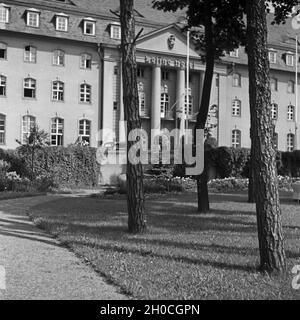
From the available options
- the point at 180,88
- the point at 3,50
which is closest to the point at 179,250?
the point at 3,50

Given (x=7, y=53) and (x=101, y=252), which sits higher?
(x=7, y=53)

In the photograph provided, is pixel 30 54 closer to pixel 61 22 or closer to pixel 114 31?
pixel 61 22

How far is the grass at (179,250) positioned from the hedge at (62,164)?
1791cm

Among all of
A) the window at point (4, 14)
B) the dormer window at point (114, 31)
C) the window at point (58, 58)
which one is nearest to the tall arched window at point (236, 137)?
the dormer window at point (114, 31)

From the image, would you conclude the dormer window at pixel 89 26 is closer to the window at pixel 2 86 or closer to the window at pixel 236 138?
the window at pixel 2 86

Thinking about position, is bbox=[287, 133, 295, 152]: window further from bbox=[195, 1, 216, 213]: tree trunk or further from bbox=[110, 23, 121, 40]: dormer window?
bbox=[195, 1, 216, 213]: tree trunk

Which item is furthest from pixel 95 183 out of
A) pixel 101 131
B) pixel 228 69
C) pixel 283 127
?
pixel 283 127

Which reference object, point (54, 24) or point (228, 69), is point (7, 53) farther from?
point (228, 69)

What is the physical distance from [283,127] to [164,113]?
1509 centimetres

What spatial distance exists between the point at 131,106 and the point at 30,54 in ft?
125

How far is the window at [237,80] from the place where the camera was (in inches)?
2320

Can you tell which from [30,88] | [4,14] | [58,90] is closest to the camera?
[4,14]

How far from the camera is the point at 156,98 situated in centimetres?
5381

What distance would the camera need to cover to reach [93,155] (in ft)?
122
